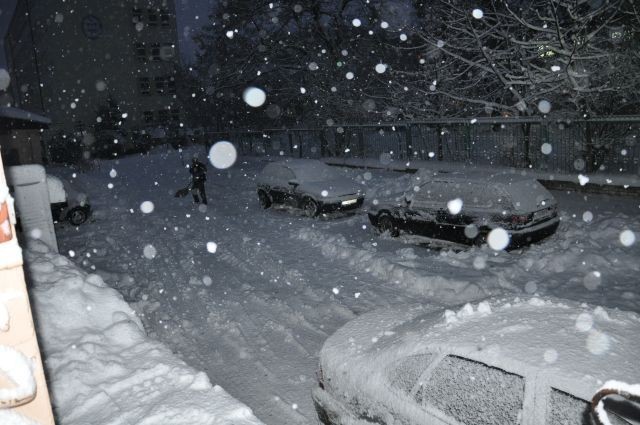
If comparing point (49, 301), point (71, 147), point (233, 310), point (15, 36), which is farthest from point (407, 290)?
point (15, 36)

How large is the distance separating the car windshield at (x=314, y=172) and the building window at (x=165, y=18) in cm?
3761

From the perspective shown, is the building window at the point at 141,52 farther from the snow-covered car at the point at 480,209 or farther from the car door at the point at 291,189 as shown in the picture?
the snow-covered car at the point at 480,209

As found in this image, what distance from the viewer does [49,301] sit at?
6.31 meters

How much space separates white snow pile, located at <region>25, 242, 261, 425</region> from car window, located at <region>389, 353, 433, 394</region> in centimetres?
123

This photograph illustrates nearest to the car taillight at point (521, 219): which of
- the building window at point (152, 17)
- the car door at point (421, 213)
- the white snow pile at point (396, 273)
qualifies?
the car door at point (421, 213)

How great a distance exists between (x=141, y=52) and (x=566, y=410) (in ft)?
161

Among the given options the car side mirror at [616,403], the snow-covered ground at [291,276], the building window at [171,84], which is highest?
the building window at [171,84]

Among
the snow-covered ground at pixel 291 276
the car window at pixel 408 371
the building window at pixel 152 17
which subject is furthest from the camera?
the building window at pixel 152 17

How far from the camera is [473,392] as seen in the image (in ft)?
11.7

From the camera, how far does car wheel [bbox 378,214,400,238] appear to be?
A: 11836mm

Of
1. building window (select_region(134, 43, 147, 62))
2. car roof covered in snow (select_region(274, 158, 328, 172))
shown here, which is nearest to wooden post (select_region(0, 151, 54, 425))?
car roof covered in snow (select_region(274, 158, 328, 172))

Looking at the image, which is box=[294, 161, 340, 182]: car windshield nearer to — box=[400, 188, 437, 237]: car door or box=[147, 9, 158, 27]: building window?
box=[400, 188, 437, 237]: car door

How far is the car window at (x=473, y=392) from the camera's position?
3.36m

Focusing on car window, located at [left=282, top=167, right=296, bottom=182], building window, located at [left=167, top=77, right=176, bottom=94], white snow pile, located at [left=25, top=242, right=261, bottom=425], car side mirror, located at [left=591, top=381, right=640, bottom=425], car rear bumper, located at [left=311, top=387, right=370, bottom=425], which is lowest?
car rear bumper, located at [left=311, top=387, right=370, bottom=425]
